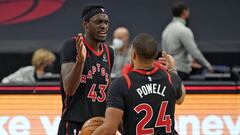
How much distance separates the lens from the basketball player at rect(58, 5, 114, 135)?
6.58 metres

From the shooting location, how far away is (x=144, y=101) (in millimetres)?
5785

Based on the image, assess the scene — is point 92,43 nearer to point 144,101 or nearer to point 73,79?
point 73,79

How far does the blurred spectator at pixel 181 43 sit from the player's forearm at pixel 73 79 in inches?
176

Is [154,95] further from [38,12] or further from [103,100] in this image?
[38,12]

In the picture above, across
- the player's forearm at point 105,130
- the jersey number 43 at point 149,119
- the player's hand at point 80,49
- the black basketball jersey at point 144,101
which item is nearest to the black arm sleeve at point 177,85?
the black basketball jersey at point 144,101

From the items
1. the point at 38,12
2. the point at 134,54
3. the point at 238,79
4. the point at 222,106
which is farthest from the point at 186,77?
the point at 134,54

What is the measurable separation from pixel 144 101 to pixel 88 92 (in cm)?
96

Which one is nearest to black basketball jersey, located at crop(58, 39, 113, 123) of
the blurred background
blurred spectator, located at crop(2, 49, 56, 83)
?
blurred spectator, located at crop(2, 49, 56, 83)

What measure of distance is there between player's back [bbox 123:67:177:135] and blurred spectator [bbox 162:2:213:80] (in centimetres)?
485

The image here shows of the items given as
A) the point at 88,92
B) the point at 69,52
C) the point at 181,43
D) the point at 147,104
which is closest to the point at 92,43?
the point at 69,52

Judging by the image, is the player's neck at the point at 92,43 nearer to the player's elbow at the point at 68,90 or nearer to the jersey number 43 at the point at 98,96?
the jersey number 43 at the point at 98,96

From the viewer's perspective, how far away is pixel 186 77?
35.9ft

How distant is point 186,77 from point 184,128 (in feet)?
6.55

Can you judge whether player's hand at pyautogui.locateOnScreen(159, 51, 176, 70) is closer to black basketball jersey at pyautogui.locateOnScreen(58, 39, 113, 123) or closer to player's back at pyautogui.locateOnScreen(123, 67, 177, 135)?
player's back at pyautogui.locateOnScreen(123, 67, 177, 135)
